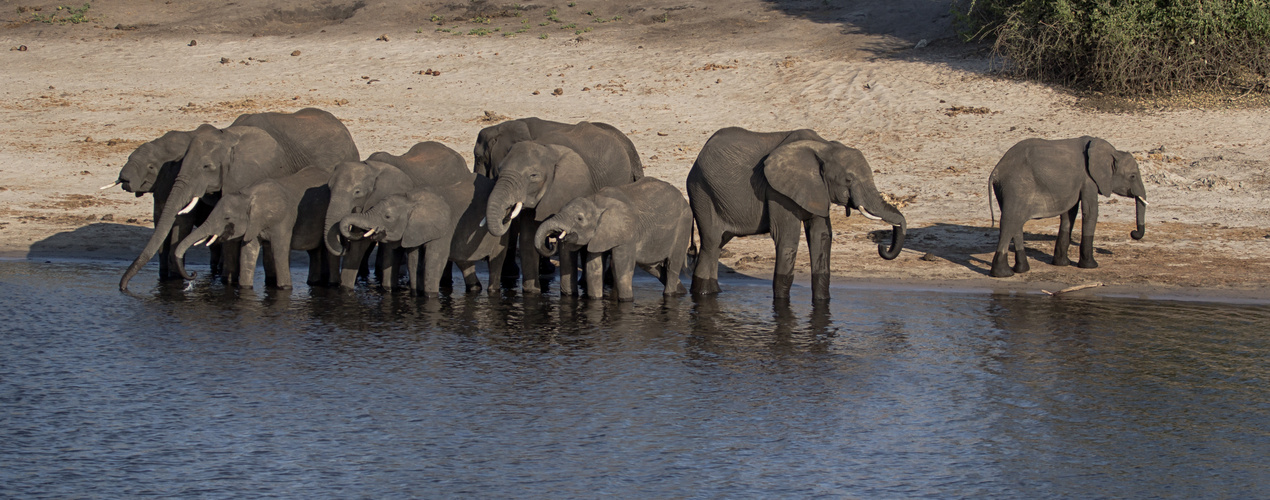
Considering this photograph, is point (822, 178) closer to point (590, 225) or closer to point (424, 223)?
point (590, 225)

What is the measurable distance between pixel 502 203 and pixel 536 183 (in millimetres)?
436

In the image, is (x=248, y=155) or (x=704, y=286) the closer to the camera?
(x=704, y=286)

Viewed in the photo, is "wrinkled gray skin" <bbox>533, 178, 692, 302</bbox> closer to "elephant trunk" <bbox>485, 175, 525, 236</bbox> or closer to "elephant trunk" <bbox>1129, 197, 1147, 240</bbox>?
"elephant trunk" <bbox>485, 175, 525, 236</bbox>

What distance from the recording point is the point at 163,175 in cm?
1327

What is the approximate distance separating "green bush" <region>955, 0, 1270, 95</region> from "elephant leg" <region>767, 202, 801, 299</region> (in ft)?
32.3

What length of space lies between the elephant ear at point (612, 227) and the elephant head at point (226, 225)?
10.4 ft

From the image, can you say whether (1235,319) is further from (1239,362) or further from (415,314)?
(415,314)

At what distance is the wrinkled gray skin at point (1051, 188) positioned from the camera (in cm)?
1331

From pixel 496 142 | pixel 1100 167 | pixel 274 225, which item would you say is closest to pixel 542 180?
pixel 274 225

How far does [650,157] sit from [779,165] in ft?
23.6

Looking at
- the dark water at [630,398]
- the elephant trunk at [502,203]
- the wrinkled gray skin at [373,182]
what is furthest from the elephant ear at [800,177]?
the wrinkled gray skin at [373,182]

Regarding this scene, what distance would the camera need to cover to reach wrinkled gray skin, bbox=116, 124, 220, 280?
42.8ft

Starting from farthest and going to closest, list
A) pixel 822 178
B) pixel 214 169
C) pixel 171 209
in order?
pixel 214 169 < pixel 171 209 < pixel 822 178

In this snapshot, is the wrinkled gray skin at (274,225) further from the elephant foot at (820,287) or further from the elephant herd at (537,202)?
the elephant foot at (820,287)
